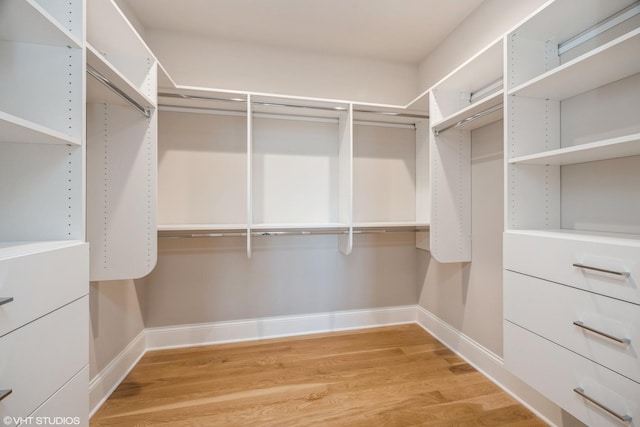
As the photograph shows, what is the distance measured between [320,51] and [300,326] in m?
2.59

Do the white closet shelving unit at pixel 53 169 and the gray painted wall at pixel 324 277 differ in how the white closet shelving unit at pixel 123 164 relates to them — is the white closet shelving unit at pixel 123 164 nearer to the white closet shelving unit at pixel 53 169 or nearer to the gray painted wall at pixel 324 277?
the gray painted wall at pixel 324 277

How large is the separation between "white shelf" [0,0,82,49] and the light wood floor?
6.12ft

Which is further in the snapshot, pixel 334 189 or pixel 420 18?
pixel 334 189

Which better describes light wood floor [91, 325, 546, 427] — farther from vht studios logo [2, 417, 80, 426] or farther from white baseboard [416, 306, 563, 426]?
vht studios logo [2, 417, 80, 426]

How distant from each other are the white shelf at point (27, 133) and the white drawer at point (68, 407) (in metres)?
0.82

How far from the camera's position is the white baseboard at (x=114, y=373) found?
1.54 metres

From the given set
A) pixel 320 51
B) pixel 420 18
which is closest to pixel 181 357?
pixel 320 51

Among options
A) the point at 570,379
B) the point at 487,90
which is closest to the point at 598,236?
the point at 570,379

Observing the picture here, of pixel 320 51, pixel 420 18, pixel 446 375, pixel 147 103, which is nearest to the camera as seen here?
pixel 147 103

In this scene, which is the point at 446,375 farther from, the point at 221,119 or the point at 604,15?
the point at 221,119

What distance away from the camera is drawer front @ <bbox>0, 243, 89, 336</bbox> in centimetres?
69

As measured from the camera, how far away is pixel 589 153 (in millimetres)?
1110

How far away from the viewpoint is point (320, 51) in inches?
97.2

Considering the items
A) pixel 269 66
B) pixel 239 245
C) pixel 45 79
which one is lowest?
pixel 239 245
